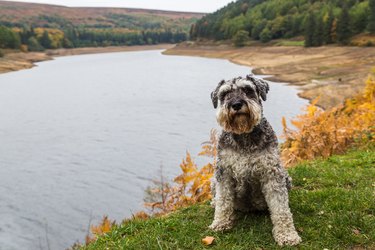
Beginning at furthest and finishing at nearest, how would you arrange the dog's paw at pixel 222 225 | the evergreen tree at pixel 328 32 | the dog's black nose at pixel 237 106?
the evergreen tree at pixel 328 32, the dog's paw at pixel 222 225, the dog's black nose at pixel 237 106

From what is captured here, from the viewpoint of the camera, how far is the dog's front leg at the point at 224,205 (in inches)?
283

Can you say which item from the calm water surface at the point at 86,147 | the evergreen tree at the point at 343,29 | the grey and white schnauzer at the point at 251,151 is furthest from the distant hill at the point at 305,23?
the grey and white schnauzer at the point at 251,151

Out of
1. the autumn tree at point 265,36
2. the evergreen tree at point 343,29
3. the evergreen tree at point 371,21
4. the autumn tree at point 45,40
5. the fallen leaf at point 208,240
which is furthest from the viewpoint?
the autumn tree at point 45,40

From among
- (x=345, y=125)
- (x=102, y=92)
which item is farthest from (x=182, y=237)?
(x=102, y=92)

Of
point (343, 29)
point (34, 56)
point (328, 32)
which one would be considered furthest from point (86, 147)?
point (34, 56)

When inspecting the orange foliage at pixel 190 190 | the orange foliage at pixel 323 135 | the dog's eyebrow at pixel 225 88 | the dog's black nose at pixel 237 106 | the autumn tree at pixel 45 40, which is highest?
the dog's eyebrow at pixel 225 88

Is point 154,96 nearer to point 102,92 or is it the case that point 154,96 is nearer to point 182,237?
point 102,92

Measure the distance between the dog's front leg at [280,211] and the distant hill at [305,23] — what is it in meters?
87.0

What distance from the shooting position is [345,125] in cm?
1577

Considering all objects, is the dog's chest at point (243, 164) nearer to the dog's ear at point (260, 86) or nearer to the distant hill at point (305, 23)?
the dog's ear at point (260, 86)

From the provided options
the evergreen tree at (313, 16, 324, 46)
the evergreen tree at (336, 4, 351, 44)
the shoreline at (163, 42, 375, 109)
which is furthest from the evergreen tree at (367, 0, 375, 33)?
the shoreline at (163, 42, 375, 109)

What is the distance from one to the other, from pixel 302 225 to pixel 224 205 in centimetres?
154

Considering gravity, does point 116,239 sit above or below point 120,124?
above

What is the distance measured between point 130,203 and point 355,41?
251 ft
